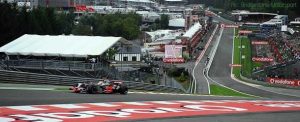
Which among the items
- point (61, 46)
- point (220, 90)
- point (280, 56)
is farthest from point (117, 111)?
point (280, 56)

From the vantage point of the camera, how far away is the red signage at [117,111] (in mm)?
13473

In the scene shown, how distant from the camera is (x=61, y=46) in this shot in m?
48.4

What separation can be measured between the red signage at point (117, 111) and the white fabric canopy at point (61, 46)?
87.5ft

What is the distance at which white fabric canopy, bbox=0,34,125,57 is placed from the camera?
149 ft

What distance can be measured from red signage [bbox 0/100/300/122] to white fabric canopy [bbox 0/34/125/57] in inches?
1049

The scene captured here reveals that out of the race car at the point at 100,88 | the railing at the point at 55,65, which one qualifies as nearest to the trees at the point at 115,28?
the railing at the point at 55,65

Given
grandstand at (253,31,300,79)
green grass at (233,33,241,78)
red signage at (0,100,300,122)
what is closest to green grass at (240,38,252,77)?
green grass at (233,33,241,78)

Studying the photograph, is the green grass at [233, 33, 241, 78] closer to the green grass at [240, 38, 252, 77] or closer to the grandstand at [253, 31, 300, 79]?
the green grass at [240, 38, 252, 77]

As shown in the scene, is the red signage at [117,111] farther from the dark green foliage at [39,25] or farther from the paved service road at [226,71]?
the dark green foliage at [39,25]

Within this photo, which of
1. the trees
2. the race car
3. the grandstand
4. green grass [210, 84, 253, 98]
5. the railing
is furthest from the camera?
the trees

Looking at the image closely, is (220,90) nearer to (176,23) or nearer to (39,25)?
(39,25)

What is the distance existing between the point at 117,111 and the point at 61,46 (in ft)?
111

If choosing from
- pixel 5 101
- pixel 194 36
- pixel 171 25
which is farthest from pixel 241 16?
pixel 5 101

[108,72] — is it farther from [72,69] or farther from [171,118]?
[171,118]
